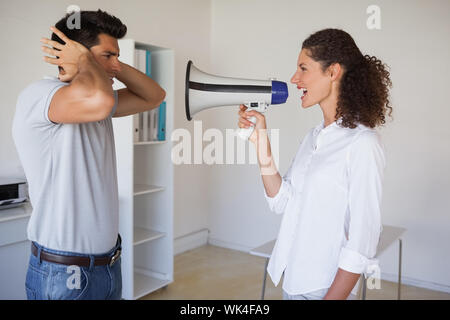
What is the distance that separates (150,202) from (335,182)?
7.43ft

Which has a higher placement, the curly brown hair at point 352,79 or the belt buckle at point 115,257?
the curly brown hair at point 352,79

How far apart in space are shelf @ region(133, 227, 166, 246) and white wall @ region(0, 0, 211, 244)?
0.88 meters

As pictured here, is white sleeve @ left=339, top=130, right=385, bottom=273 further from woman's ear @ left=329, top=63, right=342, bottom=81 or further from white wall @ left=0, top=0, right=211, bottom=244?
white wall @ left=0, top=0, right=211, bottom=244

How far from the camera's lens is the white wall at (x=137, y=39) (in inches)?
102

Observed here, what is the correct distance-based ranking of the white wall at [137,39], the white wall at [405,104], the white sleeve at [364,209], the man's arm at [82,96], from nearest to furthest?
the man's arm at [82,96]
the white sleeve at [364,209]
the white wall at [137,39]
the white wall at [405,104]

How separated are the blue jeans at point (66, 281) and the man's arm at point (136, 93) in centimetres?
62

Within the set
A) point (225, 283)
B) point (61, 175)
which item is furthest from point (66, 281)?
point (225, 283)

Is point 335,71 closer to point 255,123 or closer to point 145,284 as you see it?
point 255,123

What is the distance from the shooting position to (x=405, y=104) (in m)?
3.44

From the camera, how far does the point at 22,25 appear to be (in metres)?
2.64

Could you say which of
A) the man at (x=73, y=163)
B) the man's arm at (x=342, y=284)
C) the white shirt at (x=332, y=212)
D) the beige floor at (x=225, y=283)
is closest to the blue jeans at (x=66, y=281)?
the man at (x=73, y=163)

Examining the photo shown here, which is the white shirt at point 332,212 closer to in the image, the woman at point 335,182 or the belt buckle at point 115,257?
the woman at point 335,182
